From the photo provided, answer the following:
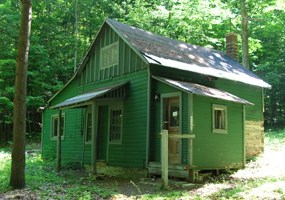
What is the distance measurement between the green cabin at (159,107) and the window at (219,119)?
3cm

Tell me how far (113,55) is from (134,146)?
4.18 m

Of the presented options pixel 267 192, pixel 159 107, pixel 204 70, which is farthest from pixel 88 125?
pixel 267 192

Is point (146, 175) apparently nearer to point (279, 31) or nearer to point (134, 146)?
point (134, 146)

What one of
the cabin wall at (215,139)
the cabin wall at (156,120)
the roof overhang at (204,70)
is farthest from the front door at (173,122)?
the roof overhang at (204,70)

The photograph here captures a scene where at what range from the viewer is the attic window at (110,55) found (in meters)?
14.5

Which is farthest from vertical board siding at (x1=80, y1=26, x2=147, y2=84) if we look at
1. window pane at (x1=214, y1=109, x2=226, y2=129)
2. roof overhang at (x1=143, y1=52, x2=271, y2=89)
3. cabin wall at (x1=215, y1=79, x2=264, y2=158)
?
cabin wall at (x1=215, y1=79, x2=264, y2=158)

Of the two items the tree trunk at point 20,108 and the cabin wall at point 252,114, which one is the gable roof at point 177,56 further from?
the tree trunk at point 20,108

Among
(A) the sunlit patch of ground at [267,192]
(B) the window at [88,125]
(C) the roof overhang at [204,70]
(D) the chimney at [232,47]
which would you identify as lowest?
(A) the sunlit patch of ground at [267,192]

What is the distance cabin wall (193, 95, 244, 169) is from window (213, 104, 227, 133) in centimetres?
14

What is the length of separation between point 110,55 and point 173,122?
4775mm

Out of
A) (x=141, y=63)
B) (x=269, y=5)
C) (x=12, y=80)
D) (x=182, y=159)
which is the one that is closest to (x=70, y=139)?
(x=141, y=63)

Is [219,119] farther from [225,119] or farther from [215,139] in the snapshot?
[215,139]

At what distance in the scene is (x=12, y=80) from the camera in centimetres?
2662

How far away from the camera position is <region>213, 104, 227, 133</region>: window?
1180 cm
